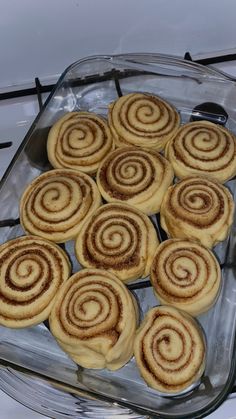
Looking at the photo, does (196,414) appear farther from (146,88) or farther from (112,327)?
(146,88)

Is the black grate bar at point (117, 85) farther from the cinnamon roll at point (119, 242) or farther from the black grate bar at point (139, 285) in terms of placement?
the black grate bar at point (139, 285)

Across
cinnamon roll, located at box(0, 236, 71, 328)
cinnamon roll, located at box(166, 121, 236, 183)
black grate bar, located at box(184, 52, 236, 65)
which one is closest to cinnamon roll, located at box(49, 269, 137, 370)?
cinnamon roll, located at box(0, 236, 71, 328)

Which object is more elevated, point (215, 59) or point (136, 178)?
point (215, 59)

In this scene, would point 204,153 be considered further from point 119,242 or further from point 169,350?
point 169,350

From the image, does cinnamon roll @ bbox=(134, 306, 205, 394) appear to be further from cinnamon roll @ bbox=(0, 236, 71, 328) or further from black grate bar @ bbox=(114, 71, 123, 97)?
black grate bar @ bbox=(114, 71, 123, 97)

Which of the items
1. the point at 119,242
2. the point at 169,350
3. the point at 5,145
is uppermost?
the point at 5,145

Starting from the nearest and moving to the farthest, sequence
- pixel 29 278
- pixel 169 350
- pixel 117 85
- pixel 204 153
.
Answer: pixel 169 350 < pixel 29 278 < pixel 204 153 < pixel 117 85

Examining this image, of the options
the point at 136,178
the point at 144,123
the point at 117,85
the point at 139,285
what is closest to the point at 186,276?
the point at 139,285

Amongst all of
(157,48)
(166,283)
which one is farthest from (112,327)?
(157,48)
